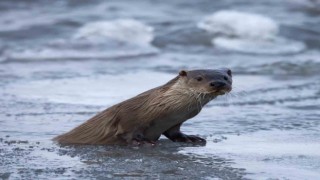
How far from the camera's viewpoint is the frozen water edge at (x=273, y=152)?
5.46 m

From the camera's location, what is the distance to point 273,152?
618 cm

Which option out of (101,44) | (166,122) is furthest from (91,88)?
(101,44)

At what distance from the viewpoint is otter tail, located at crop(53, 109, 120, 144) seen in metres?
6.41

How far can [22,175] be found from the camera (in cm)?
521

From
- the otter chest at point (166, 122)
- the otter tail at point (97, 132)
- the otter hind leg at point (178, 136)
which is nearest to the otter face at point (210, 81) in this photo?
the otter chest at point (166, 122)

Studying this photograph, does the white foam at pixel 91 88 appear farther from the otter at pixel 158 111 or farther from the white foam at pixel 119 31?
the white foam at pixel 119 31

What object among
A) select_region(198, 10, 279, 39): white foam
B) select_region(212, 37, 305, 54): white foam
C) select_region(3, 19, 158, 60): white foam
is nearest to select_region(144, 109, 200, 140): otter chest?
select_region(3, 19, 158, 60): white foam

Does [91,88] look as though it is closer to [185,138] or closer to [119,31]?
[185,138]

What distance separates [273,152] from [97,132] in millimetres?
1244

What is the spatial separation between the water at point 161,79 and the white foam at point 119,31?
2 cm

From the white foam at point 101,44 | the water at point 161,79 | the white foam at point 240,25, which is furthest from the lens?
the white foam at point 240,25

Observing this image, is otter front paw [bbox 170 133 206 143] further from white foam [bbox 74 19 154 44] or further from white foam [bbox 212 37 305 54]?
white foam [bbox 74 19 154 44]

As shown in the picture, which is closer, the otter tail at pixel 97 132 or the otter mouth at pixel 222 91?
the otter mouth at pixel 222 91

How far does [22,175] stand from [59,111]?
10.3 ft
